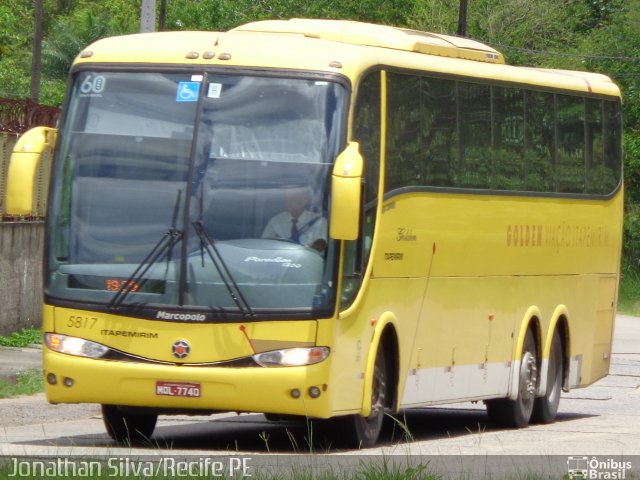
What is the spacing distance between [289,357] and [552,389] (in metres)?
6.18

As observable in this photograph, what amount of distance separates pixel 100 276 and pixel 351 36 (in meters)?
3.17

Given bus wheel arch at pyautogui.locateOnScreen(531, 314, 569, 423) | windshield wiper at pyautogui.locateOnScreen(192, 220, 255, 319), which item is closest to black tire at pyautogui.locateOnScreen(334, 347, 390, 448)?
windshield wiper at pyautogui.locateOnScreen(192, 220, 255, 319)

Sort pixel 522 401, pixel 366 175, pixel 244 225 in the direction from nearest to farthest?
1. pixel 244 225
2. pixel 366 175
3. pixel 522 401

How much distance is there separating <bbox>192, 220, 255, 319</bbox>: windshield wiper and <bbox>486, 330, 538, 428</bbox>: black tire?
509 cm

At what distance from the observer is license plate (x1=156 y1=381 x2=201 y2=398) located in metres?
11.7

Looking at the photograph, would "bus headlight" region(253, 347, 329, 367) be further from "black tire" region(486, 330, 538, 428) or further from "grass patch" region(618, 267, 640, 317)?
"grass patch" region(618, 267, 640, 317)

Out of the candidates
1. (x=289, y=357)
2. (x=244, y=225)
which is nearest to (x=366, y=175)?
(x=244, y=225)

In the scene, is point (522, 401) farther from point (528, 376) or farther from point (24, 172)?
point (24, 172)

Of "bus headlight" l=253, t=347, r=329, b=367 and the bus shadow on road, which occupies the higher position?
"bus headlight" l=253, t=347, r=329, b=367

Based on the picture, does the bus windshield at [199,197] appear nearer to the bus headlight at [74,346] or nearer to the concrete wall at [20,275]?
the bus headlight at [74,346]

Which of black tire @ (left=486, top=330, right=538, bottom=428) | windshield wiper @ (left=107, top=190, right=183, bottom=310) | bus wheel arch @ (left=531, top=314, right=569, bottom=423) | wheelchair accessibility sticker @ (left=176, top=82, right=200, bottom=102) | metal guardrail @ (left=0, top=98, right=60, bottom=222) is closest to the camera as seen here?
windshield wiper @ (left=107, top=190, right=183, bottom=310)

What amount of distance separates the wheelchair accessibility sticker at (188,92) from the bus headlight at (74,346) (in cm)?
195

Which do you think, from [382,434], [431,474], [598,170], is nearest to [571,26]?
[598,170]

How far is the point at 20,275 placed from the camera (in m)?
20.9
